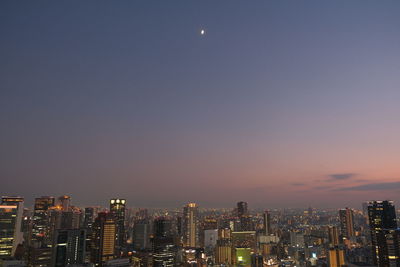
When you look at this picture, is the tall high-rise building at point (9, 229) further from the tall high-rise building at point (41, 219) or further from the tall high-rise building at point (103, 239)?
the tall high-rise building at point (41, 219)

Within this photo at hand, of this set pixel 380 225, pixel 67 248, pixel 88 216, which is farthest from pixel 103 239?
pixel 380 225

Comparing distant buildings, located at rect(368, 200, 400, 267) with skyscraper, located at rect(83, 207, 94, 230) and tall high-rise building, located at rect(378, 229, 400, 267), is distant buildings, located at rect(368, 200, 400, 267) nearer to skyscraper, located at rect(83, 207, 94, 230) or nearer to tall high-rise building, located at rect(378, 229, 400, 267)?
tall high-rise building, located at rect(378, 229, 400, 267)

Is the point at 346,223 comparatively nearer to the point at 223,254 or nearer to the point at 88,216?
the point at 223,254

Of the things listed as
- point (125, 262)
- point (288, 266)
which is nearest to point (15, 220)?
point (125, 262)

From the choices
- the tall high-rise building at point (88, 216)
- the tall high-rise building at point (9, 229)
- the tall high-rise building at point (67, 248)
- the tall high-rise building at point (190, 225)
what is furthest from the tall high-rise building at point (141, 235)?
the tall high-rise building at point (67, 248)

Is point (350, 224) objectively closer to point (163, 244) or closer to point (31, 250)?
point (163, 244)

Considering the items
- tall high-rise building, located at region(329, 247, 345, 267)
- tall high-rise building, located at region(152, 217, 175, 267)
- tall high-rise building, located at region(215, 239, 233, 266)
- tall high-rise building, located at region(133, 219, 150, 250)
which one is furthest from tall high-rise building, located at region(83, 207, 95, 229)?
tall high-rise building, located at region(329, 247, 345, 267)
